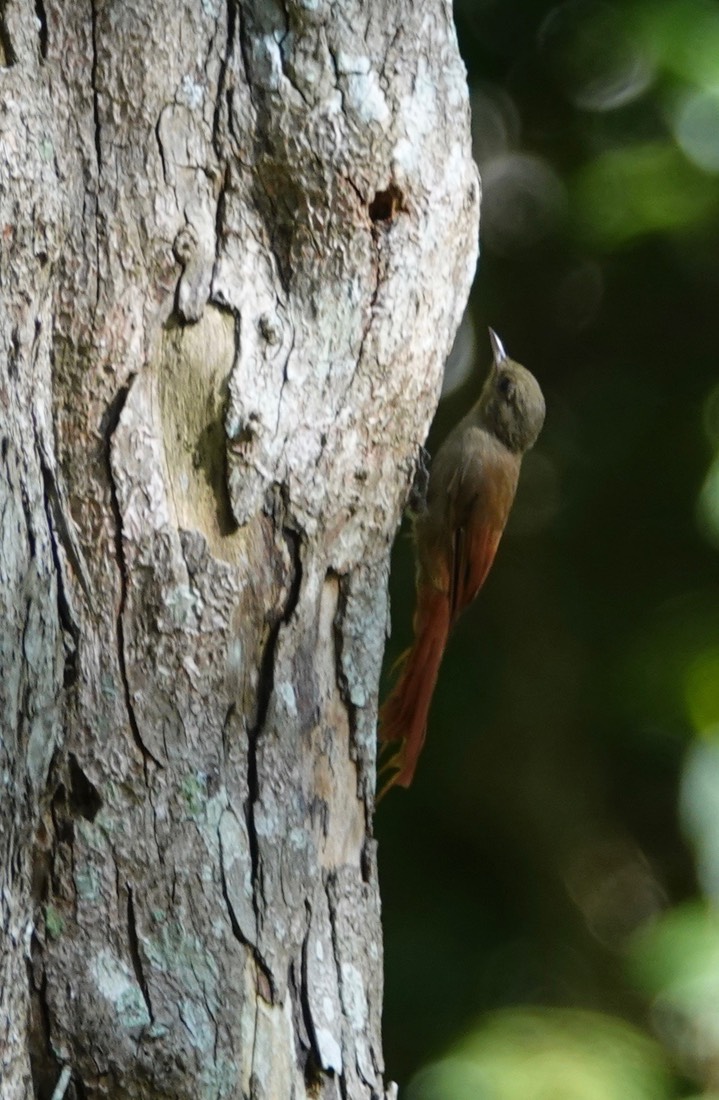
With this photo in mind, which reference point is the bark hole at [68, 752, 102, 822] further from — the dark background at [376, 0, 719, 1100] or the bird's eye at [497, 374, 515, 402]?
the bird's eye at [497, 374, 515, 402]

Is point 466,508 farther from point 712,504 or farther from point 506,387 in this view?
point 712,504

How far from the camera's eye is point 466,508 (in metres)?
3.75

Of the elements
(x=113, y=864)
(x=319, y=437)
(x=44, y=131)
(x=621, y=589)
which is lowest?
(x=113, y=864)

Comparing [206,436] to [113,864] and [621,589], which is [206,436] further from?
[621,589]

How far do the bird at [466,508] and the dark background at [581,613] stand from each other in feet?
1.03

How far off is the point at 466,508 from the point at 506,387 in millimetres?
419

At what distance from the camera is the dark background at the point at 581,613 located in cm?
350

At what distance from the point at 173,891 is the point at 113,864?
0.35 ft

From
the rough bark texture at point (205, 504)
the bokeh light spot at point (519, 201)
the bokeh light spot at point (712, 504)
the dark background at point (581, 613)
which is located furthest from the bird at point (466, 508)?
the rough bark texture at point (205, 504)

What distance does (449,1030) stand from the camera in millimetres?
3854

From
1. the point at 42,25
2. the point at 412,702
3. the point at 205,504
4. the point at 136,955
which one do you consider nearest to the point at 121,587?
the point at 205,504

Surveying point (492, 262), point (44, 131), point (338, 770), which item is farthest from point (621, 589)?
point (44, 131)

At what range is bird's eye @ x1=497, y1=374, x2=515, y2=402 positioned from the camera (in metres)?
3.89

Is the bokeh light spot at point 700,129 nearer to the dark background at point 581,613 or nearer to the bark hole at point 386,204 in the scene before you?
the dark background at point 581,613
